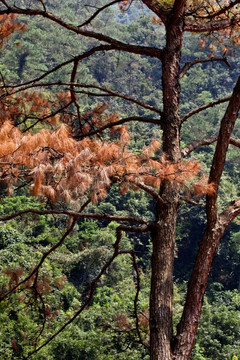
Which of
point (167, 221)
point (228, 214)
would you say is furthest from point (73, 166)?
point (228, 214)

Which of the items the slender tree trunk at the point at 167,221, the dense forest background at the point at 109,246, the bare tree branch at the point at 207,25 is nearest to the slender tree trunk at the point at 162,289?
the slender tree trunk at the point at 167,221

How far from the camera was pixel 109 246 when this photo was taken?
14.7 meters

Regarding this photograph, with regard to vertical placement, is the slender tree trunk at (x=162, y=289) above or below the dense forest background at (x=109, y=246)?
below

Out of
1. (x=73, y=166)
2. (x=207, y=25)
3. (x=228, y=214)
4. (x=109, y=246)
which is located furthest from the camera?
(x=109, y=246)

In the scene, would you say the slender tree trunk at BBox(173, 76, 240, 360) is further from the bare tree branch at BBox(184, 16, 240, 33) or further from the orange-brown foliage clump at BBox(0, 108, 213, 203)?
the bare tree branch at BBox(184, 16, 240, 33)

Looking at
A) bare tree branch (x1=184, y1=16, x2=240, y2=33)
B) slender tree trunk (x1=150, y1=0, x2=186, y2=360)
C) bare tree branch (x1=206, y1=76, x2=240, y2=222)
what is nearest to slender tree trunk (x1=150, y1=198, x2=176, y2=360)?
slender tree trunk (x1=150, y1=0, x2=186, y2=360)

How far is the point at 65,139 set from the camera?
1819 millimetres

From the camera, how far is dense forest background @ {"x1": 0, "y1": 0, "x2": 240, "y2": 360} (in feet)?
19.4

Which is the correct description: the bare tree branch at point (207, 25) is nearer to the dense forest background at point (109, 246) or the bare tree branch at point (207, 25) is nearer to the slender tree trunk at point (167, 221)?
the slender tree trunk at point (167, 221)

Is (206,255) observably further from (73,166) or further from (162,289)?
(73,166)

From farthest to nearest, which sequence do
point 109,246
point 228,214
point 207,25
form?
point 109,246
point 207,25
point 228,214

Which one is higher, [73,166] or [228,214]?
[228,214]

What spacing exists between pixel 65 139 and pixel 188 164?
0.51 metres

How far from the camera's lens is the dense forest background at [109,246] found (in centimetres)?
591
